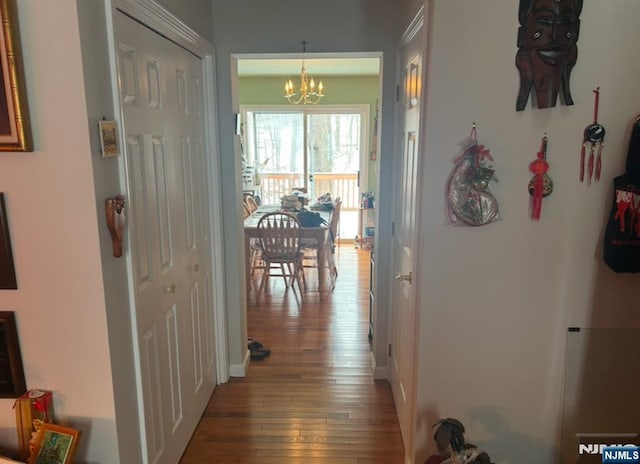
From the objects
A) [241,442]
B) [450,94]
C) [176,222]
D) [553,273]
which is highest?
[450,94]

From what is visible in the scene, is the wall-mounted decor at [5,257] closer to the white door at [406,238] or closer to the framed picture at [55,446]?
the framed picture at [55,446]

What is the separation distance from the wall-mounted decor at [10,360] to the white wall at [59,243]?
0.02 m

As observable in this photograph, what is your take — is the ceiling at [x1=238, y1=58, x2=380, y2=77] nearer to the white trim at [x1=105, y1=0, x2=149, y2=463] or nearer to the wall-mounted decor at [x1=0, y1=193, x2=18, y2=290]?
the white trim at [x1=105, y1=0, x2=149, y2=463]

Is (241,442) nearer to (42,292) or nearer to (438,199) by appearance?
(42,292)

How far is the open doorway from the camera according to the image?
22.1 feet

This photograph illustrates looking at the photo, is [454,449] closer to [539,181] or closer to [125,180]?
[539,181]

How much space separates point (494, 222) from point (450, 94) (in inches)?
19.8

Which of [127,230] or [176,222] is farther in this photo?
[176,222]

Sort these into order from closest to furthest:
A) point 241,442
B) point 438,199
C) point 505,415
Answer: point 438,199 < point 505,415 < point 241,442

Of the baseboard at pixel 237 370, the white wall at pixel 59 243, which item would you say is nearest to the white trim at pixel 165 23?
the white wall at pixel 59 243

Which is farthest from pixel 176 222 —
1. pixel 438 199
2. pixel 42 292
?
pixel 438 199

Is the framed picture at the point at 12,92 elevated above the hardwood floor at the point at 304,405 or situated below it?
above

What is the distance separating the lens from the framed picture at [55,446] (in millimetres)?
1406

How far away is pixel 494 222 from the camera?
1701 millimetres
